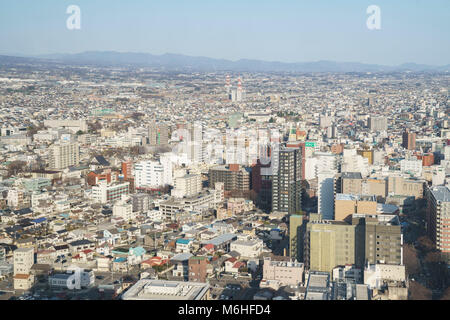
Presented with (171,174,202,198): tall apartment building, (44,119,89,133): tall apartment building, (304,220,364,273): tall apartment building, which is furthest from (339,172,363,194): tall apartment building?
(44,119,89,133): tall apartment building

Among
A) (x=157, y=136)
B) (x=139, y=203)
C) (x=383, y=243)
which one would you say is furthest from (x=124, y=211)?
(x=157, y=136)

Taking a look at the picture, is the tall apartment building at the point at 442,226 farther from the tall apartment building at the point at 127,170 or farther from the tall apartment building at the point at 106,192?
the tall apartment building at the point at 127,170

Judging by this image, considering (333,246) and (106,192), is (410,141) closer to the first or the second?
(106,192)

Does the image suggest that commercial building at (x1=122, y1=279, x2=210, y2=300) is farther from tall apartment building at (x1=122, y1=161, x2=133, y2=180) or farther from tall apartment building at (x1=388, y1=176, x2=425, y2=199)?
tall apartment building at (x1=122, y1=161, x2=133, y2=180)

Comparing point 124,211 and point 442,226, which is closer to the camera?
point 442,226

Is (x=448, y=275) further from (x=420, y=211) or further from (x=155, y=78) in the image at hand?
(x=155, y=78)

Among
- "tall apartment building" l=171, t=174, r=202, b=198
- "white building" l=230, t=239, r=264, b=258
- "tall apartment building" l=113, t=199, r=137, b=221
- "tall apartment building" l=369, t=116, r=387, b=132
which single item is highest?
"tall apartment building" l=369, t=116, r=387, b=132

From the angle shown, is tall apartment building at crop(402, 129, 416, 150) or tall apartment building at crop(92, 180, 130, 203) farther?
tall apartment building at crop(402, 129, 416, 150)

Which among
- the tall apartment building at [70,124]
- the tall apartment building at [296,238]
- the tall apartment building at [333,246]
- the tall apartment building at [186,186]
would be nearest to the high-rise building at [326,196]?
the tall apartment building at [296,238]
